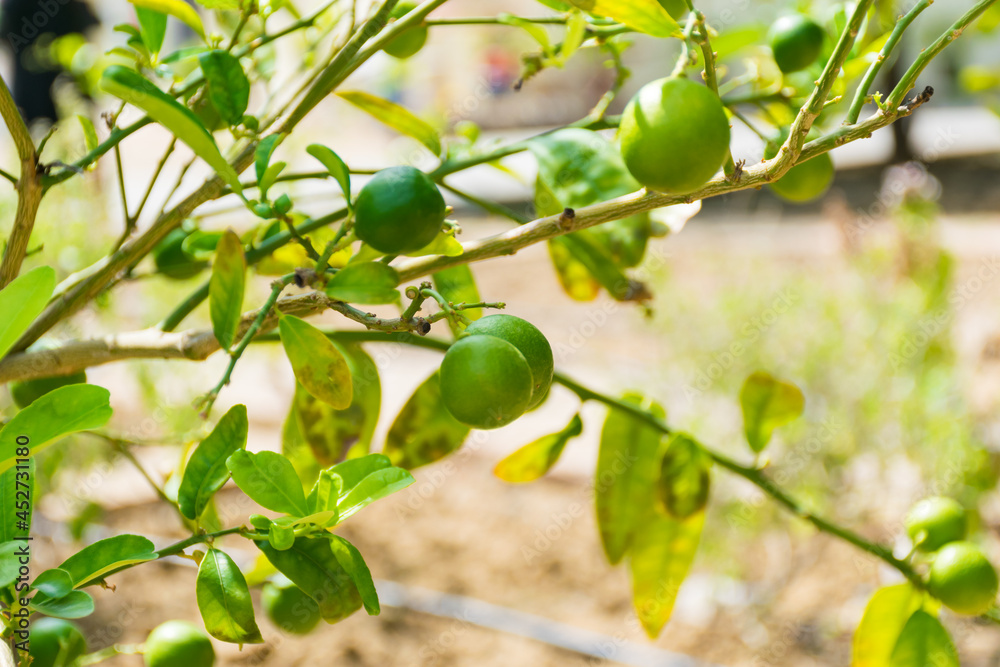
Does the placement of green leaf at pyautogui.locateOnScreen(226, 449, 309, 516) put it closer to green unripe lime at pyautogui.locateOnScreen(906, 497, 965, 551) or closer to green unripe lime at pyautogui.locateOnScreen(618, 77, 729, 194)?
green unripe lime at pyautogui.locateOnScreen(618, 77, 729, 194)

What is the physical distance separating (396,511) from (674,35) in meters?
1.42

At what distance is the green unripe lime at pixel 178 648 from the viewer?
18.4 inches

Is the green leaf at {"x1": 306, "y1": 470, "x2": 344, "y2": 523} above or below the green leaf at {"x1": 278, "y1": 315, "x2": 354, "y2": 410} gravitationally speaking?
below

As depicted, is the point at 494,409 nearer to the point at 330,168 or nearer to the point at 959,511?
the point at 330,168

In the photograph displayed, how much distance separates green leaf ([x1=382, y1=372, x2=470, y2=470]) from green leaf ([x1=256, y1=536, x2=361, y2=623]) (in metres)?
0.21

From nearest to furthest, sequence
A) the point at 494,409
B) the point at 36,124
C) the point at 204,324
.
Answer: the point at 494,409 → the point at 36,124 → the point at 204,324

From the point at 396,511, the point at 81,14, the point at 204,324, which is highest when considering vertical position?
the point at 81,14

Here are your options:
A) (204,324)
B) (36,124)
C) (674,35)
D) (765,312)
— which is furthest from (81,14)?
(674,35)

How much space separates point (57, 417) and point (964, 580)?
47cm

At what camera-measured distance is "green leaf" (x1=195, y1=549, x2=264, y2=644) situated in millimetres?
339

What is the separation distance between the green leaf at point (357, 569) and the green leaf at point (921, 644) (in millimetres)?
337

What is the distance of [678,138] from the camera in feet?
1.09

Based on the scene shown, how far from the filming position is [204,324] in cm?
212

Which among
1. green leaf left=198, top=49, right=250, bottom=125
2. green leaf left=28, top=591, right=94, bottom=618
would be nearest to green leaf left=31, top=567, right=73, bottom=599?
green leaf left=28, top=591, right=94, bottom=618
